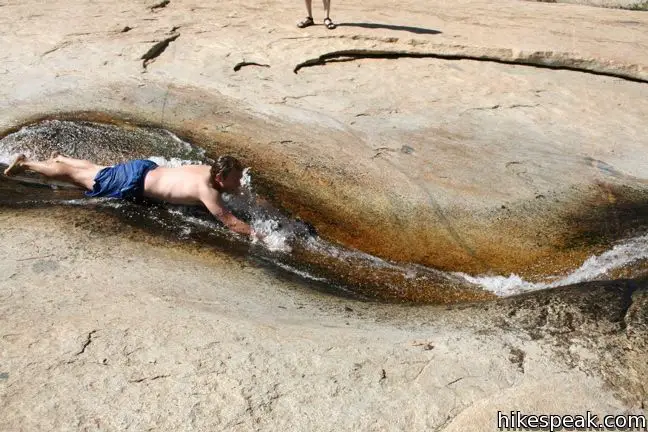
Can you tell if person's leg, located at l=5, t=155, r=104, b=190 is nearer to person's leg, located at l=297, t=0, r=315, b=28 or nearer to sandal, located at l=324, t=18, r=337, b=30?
person's leg, located at l=297, t=0, r=315, b=28

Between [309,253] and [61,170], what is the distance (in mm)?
1923

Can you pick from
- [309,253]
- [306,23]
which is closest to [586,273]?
[309,253]

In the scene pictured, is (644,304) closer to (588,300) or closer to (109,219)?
(588,300)

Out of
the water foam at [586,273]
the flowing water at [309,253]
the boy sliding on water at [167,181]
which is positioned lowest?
the water foam at [586,273]

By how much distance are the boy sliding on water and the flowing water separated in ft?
0.26

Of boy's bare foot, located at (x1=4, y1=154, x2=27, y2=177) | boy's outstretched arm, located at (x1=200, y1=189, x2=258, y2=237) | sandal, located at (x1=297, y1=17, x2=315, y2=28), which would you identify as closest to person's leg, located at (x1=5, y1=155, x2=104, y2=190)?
boy's bare foot, located at (x1=4, y1=154, x2=27, y2=177)

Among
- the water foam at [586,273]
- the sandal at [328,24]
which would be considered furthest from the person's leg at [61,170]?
the sandal at [328,24]

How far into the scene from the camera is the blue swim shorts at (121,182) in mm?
5109

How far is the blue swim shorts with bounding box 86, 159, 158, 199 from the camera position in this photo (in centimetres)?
511

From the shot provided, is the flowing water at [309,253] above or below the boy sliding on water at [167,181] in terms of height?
below

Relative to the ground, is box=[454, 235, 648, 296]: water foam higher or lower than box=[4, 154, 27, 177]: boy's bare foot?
lower

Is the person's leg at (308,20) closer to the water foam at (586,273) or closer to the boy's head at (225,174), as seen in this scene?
the boy's head at (225,174)

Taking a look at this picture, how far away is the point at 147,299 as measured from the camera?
3.68 metres

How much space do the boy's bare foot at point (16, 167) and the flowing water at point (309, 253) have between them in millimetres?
88
